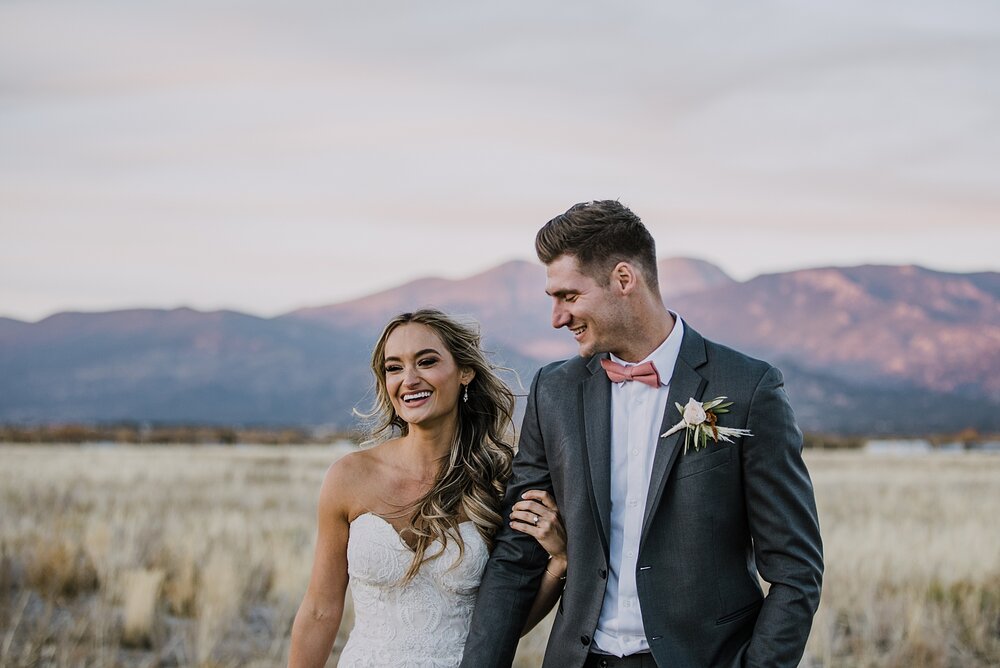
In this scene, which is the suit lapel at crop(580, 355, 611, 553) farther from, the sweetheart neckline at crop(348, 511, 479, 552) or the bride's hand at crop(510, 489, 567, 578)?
the sweetheart neckline at crop(348, 511, 479, 552)

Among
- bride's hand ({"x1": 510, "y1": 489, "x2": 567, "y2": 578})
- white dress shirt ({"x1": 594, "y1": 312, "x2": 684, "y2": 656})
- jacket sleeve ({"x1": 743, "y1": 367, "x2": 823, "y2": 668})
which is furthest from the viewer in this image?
bride's hand ({"x1": 510, "y1": 489, "x2": 567, "y2": 578})

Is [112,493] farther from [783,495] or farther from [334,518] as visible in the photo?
[783,495]

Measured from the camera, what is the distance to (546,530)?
4086 mm

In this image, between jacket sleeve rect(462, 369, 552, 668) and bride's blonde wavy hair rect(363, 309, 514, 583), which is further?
bride's blonde wavy hair rect(363, 309, 514, 583)

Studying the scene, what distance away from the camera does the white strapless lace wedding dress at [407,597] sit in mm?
4758

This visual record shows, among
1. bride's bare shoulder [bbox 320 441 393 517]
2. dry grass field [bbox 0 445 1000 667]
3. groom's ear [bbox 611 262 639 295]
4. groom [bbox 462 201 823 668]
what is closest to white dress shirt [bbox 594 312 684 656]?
groom [bbox 462 201 823 668]

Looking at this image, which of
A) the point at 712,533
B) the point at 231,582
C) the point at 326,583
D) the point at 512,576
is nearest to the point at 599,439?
the point at 712,533

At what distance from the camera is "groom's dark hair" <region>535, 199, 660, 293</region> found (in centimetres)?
381

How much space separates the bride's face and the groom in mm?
890

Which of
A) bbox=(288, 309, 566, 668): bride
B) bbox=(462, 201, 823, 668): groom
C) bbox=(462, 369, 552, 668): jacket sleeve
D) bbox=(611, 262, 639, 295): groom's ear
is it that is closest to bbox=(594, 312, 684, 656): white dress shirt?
bbox=(462, 201, 823, 668): groom

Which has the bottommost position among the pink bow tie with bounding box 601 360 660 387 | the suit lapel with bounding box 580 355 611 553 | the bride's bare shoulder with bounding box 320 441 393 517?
the bride's bare shoulder with bounding box 320 441 393 517

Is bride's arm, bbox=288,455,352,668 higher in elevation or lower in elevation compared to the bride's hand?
lower

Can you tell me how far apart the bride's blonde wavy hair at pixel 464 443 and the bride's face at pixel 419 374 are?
0.06 m

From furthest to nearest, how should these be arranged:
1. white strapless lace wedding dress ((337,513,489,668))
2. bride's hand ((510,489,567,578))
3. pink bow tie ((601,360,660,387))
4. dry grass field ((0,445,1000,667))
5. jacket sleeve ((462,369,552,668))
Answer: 1. dry grass field ((0,445,1000,667))
2. white strapless lace wedding dress ((337,513,489,668))
3. jacket sleeve ((462,369,552,668))
4. bride's hand ((510,489,567,578))
5. pink bow tie ((601,360,660,387))
